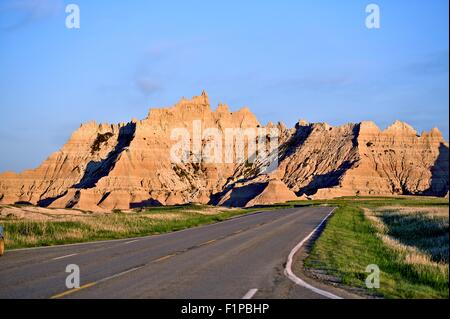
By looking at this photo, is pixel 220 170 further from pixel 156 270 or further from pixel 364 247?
pixel 156 270

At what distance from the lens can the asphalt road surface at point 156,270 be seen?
10.3 m

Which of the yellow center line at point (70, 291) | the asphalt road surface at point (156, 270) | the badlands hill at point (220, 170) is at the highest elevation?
the badlands hill at point (220, 170)

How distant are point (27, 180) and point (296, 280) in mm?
147953

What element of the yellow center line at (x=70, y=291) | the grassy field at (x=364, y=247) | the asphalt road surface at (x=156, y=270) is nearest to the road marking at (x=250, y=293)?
the asphalt road surface at (x=156, y=270)

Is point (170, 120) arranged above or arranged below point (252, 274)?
above

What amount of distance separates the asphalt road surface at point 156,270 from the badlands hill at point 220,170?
99.0 meters

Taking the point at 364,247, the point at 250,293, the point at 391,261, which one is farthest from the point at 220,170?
the point at 250,293

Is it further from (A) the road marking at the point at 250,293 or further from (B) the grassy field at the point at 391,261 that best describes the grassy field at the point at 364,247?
(A) the road marking at the point at 250,293

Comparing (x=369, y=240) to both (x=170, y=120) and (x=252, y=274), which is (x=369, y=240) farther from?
(x=170, y=120)

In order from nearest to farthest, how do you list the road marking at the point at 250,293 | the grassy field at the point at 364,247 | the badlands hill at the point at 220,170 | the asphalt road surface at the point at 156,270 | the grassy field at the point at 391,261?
1. the road marking at the point at 250,293
2. the asphalt road surface at the point at 156,270
3. the grassy field at the point at 391,261
4. the grassy field at the point at 364,247
5. the badlands hill at the point at 220,170

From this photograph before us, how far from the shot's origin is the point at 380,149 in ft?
467

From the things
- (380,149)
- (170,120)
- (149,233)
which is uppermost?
(170,120)
